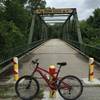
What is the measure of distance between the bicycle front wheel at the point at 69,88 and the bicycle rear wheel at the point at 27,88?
57 centimetres

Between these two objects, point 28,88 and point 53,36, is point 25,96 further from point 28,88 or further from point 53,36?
point 53,36

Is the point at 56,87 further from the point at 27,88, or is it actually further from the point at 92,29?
the point at 92,29

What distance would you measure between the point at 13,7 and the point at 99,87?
2330 centimetres

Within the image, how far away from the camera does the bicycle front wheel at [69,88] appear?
751 centimetres

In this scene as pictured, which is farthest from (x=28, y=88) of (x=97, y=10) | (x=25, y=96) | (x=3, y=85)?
(x=97, y=10)

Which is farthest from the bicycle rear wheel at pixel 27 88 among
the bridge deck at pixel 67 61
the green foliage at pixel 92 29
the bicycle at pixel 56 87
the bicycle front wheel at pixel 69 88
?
the green foliage at pixel 92 29

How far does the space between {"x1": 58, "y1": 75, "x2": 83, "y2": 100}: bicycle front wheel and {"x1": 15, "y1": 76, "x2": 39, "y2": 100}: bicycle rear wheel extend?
0.57m

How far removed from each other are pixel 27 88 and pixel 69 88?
3.22 feet

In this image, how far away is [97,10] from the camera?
86188mm

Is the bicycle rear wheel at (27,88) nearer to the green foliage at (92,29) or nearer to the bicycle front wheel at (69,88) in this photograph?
the bicycle front wheel at (69,88)

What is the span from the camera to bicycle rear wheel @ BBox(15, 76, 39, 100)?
7.59 m

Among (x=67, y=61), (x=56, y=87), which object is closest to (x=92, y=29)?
(x=67, y=61)

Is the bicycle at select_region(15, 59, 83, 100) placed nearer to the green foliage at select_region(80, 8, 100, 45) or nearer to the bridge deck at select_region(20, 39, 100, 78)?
the bridge deck at select_region(20, 39, 100, 78)

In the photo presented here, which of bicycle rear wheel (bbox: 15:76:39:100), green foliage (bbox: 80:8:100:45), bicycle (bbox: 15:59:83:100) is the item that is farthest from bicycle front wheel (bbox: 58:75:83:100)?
green foliage (bbox: 80:8:100:45)
